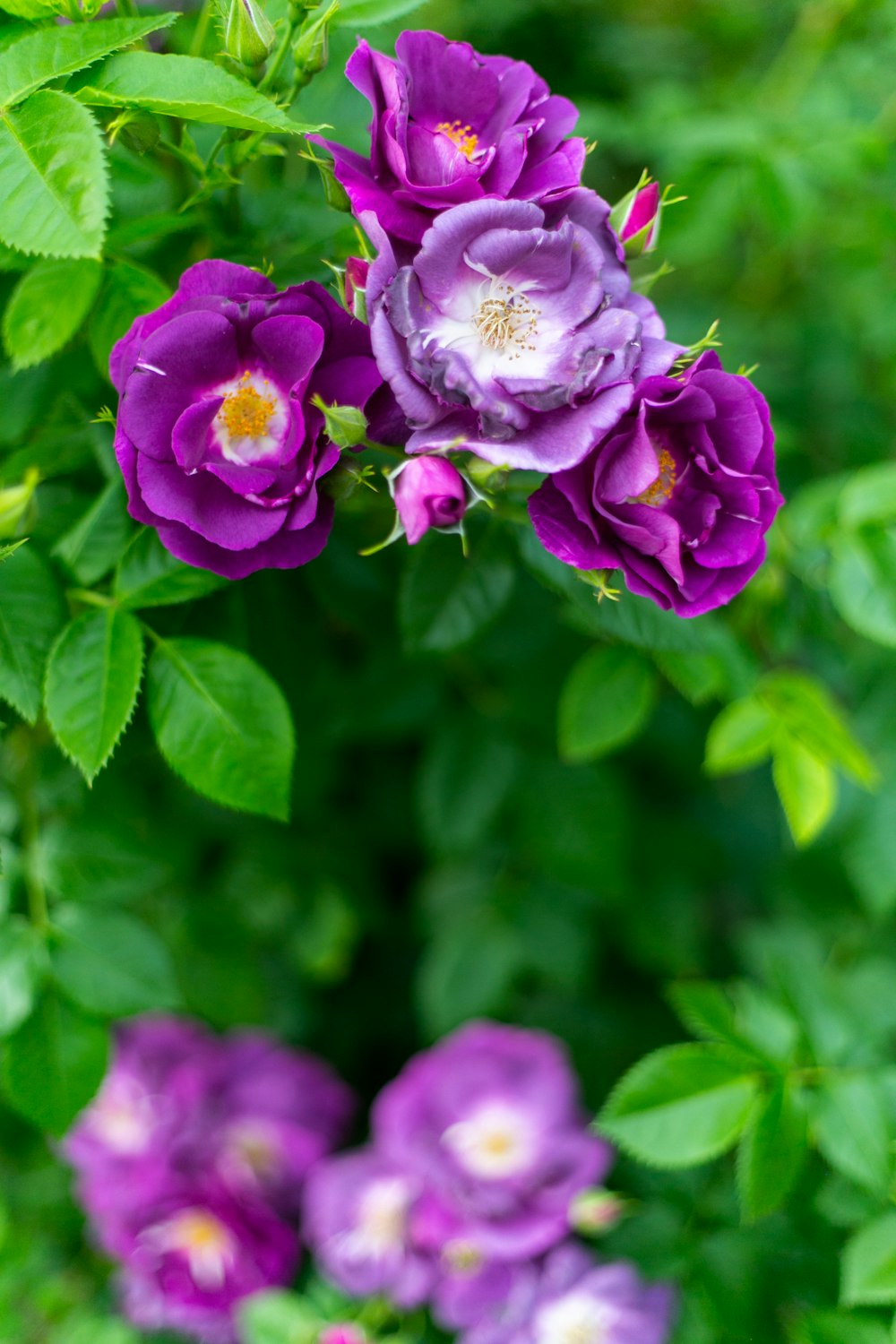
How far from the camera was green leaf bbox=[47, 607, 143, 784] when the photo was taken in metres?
0.97

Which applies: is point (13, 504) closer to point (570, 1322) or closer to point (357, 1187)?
point (357, 1187)

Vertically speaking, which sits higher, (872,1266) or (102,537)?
(102,537)

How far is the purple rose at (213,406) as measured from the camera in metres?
0.89

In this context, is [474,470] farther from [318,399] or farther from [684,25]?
[684,25]

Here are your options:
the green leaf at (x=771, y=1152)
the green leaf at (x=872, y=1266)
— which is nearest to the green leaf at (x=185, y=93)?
the green leaf at (x=771, y=1152)

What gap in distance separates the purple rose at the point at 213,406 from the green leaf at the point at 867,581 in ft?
2.52

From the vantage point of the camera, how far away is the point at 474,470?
86 centimetres

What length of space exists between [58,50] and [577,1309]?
156 centimetres

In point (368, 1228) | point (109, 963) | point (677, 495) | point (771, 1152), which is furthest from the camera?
point (368, 1228)

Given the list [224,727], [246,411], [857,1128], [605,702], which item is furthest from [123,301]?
[857,1128]

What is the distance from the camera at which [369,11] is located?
106cm

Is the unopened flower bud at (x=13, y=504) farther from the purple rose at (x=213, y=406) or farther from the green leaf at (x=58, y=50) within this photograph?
the green leaf at (x=58, y=50)

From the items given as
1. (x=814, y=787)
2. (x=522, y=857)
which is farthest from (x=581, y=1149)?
(x=814, y=787)

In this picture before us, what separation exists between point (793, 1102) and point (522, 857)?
0.76 m
